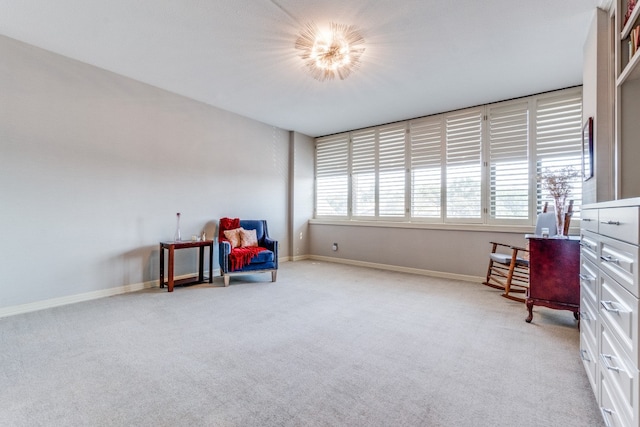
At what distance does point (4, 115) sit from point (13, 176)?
58 cm

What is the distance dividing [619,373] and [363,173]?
15.7 ft

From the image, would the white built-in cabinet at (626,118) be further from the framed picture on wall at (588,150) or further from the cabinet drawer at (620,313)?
the cabinet drawer at (620,313)

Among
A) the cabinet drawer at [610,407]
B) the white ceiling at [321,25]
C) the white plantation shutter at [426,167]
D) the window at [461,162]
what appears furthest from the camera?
the white plantation shutter at [426,167]

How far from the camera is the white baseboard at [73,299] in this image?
2.91m

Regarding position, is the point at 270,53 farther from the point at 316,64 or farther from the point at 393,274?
the point at 393,274

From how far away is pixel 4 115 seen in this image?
2.86 metres

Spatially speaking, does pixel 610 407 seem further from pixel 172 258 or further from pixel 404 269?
pixel 172 258

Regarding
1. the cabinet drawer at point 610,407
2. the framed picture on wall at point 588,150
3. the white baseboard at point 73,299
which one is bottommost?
the white baseboard at point 73,299

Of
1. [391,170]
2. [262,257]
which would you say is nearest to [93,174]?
[262,257]

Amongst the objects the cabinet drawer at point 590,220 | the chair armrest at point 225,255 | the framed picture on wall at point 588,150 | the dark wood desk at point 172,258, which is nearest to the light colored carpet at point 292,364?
the dark wood desk at point 172,258

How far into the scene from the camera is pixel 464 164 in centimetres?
453

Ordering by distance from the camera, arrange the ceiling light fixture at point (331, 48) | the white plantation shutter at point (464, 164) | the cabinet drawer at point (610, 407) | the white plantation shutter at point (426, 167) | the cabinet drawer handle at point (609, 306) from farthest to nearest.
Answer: the white plantation shutter at point (426, 167) → the white plantation shutter at point (464, 164) → the ceiling light fixture at point (331, 48) → the cabinet drawer handle at point (609, 306) → the cabinet drawer at point (610, 407)

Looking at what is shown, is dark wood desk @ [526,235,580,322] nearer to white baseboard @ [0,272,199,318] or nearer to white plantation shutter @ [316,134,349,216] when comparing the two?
white plantation shutter @ [316,134,349,216]

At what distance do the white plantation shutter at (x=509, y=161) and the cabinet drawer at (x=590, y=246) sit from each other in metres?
2.36
